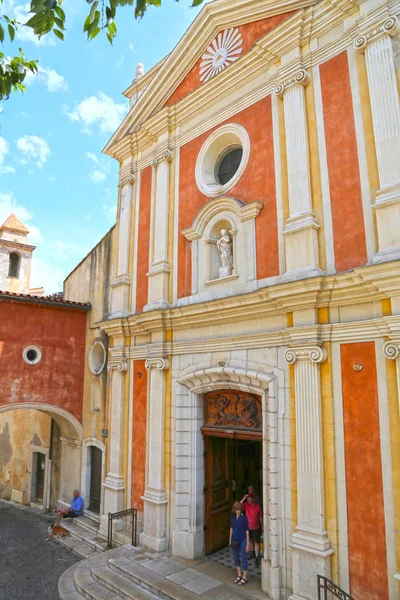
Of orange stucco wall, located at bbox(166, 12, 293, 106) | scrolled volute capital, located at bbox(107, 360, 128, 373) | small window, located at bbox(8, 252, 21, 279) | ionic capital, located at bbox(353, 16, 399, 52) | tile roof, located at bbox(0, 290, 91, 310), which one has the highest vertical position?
orange stucco wall, located at bbox(166, 12, 293, 106)

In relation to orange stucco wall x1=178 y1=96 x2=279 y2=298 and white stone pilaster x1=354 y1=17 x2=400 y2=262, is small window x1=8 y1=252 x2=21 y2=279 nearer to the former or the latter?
orange stucco wall x1=178 y1=96 x2=279 y2=298

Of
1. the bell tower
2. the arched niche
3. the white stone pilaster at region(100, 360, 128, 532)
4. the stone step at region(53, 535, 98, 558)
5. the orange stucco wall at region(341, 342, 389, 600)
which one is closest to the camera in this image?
the orange stucco wall at region(341, 342, 389, 600)

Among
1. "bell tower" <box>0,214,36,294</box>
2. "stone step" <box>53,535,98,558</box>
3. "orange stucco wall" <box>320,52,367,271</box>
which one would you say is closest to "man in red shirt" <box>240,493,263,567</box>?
"stone step" <box>53,535,98,558</box>

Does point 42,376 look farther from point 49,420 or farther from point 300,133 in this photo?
point 300,133

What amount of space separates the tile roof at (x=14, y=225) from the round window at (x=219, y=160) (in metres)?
16.7

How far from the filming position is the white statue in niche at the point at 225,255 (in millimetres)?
9344

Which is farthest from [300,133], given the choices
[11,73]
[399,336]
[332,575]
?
[332,575]

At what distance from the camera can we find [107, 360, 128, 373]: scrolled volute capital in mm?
11352

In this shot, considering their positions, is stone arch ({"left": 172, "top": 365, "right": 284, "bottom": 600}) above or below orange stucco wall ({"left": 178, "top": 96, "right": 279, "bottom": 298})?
below

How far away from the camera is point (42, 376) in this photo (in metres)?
12.1

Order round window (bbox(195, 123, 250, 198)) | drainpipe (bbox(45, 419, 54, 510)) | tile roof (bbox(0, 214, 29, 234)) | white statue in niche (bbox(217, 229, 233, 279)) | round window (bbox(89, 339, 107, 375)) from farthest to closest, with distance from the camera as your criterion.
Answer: tile roof (bbox(0, 214, 29, 234)) → drainpipe (bbox(45, 419, 54, 510)) → round window (bbox(89, 339, 107, 375)) → round window (bbox(195, 123, 250, 198)) → white statue in niche (bbox(217, 229, 233, 279))

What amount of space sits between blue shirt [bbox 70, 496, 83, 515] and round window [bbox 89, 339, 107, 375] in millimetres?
3334

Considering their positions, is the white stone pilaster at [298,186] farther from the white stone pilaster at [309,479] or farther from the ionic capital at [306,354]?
the white stone pilaster at [309,479]

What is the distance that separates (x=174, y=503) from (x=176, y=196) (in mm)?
6963
